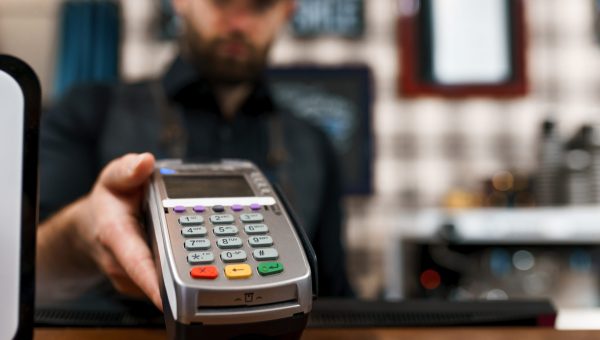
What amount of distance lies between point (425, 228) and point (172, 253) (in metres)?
1.22

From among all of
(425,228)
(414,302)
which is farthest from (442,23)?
(414,302)

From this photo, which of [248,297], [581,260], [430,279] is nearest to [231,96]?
[430,279]

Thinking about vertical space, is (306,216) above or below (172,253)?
below

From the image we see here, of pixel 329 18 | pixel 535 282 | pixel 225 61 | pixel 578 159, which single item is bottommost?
pixel 535 282

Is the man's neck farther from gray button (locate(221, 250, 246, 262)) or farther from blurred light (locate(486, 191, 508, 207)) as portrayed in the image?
blurred light (locate(486, 191, 508, 207))

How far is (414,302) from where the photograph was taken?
427mm

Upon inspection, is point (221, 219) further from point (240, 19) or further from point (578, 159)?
point (578, 159)

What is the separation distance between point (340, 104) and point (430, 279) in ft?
2.32

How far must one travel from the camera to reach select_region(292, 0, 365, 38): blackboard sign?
192 cm

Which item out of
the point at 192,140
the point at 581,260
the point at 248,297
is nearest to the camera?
the point at 248,297

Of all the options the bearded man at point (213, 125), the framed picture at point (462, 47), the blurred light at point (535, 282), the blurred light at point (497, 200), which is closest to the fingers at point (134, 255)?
the bearded man at point (213, 125)

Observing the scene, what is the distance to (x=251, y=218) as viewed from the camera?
1.01 ft

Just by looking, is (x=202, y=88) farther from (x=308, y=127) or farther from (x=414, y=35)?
(x=414, y=35)

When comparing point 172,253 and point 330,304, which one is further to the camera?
point 330,304
